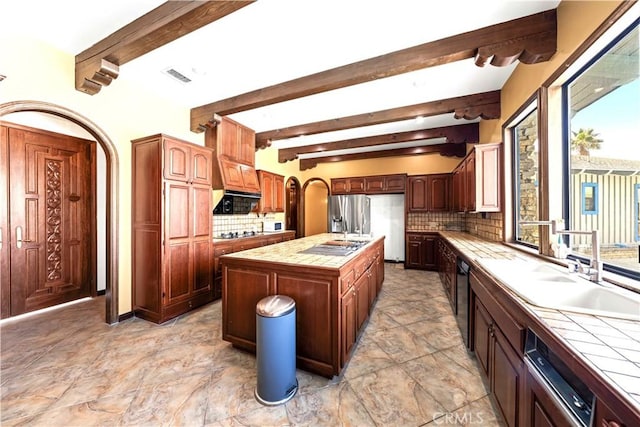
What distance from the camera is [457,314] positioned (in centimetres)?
284

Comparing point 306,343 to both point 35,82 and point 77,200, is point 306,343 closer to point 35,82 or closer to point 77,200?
point 35,82

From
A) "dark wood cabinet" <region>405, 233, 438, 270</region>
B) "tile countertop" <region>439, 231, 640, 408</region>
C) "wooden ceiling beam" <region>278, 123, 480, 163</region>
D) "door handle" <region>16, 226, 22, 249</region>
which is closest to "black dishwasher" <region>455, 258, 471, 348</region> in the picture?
"tile countertop" <region>439, 231, 640, 408</region>

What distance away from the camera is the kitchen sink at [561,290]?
1119 millimetres

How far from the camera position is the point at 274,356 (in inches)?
66.0

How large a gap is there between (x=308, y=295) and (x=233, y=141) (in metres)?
3.42

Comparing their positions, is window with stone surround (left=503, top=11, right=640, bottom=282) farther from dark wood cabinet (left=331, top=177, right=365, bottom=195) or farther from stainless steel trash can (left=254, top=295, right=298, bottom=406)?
dark wood cabinet (left=331, top=177, right=365, bottom=195)

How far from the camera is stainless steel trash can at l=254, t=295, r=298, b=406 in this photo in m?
1.67

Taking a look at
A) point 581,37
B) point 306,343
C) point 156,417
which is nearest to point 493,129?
point 581,37

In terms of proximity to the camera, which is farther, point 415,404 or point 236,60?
point 236,60

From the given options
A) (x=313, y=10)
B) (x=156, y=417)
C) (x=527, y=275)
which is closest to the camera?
(x=156, y=417)

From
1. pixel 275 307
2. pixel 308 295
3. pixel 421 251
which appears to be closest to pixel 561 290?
pixel 308 295

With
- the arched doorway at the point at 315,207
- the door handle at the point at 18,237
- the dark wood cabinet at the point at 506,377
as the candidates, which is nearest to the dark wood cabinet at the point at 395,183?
the arched doorway at the point at 315,207

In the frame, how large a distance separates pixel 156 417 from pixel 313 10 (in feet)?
10.2

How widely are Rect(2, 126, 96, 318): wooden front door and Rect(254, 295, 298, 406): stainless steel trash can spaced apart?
3.59 m
